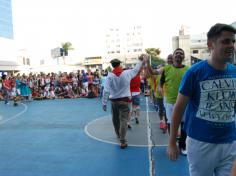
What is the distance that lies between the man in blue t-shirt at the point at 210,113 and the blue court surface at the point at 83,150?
8.44 ft

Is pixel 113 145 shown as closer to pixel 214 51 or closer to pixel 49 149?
pixel 49 149

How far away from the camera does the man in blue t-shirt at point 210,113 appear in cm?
265

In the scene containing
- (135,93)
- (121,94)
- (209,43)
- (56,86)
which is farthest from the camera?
(56,86)

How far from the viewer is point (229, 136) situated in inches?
108

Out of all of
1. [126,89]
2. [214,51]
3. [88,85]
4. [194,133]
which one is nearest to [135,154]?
[126,89]

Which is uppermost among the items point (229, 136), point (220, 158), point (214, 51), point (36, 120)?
point (214, 51)

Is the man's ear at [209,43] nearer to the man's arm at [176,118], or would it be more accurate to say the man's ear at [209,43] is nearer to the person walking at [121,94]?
the man's arm at [176,118]

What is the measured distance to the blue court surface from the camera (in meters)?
5.58

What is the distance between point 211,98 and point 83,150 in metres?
4.74

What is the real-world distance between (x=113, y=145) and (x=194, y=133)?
4610 mm

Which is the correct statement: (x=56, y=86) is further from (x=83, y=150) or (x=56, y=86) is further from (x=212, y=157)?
(x=212, y=157)

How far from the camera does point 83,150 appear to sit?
22.9 ft

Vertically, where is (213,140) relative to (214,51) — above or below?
below

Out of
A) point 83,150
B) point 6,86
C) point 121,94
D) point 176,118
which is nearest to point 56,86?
point 6,86
